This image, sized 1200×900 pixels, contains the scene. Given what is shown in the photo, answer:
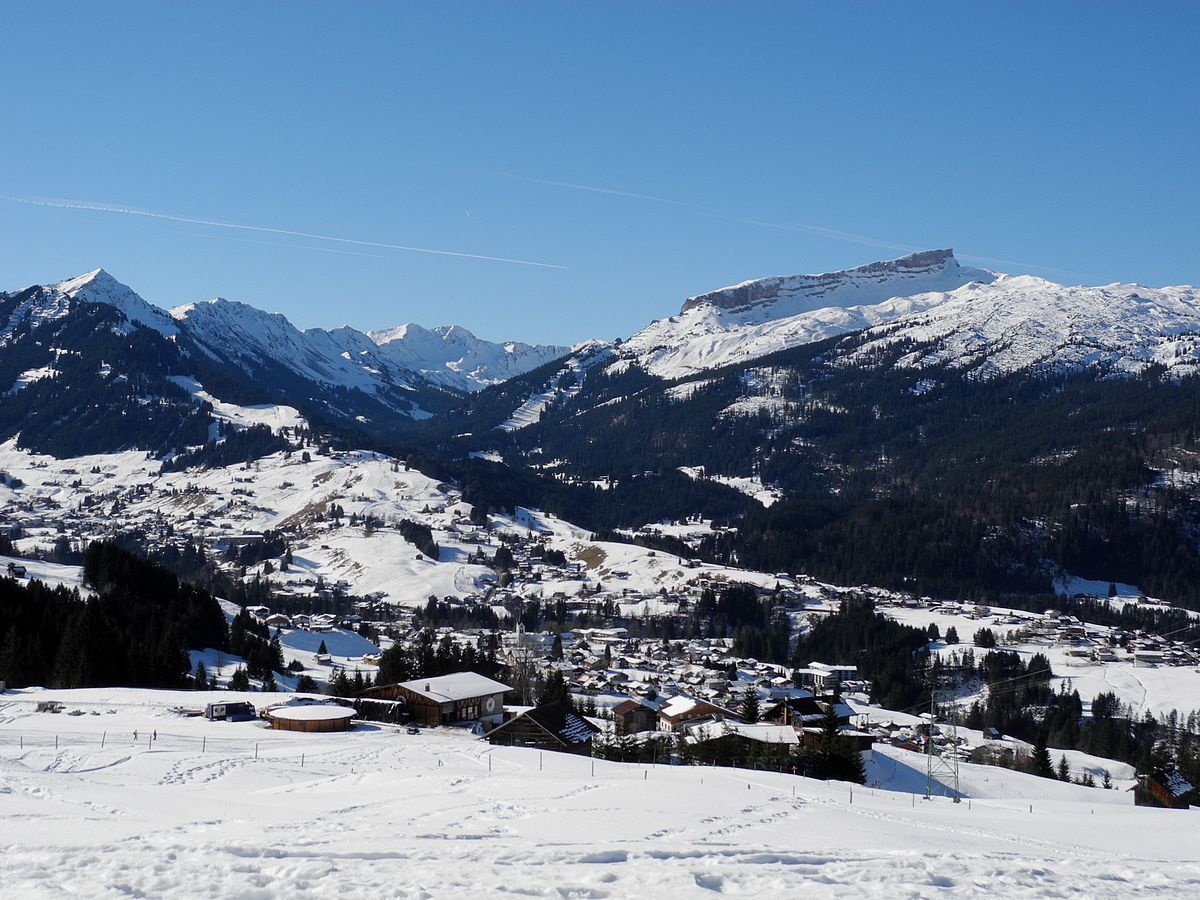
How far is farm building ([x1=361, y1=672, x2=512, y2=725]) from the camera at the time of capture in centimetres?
6638

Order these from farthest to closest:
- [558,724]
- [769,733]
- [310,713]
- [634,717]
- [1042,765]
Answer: [634,717] → [1042,765] → [769,733] → [558,724] → [310,713]

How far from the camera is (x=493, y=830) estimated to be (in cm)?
2541

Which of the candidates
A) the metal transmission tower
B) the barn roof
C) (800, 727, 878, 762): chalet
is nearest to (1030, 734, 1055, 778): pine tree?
the metal transmission tower

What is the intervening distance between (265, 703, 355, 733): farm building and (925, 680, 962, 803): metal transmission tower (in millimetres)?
30296

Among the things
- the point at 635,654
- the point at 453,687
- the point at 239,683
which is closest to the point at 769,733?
the point at 453,687

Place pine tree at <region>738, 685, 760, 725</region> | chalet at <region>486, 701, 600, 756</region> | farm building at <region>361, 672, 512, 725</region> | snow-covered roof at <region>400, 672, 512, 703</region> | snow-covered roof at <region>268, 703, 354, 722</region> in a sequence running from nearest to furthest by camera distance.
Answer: snow-covered roof at <region>268, 703, 354, 722</region>, chalet at <region>486, 701, 600, 756</region>, farm building at <region>361, 672, 512, 725</region>, snow-covered roof at <region>400, 672, 512, 703</region>, pine tree at <region>738, 685, 760, 725</region>

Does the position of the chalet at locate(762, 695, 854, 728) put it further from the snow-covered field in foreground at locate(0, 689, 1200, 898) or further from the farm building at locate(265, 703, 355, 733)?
the farm building at locate(265, 703, 355, 733)

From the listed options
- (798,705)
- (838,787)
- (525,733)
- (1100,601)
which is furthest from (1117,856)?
(1100,601)

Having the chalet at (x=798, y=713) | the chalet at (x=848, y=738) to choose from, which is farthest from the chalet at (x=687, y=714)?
the chalet at (x=848, y=738)

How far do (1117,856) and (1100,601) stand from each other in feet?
617

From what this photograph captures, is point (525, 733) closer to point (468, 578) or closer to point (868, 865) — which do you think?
point (868, 865)

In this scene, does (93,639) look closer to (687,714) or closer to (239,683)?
(239,683)

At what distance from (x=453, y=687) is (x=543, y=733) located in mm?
9773

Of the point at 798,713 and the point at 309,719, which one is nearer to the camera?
the point at 309,719
